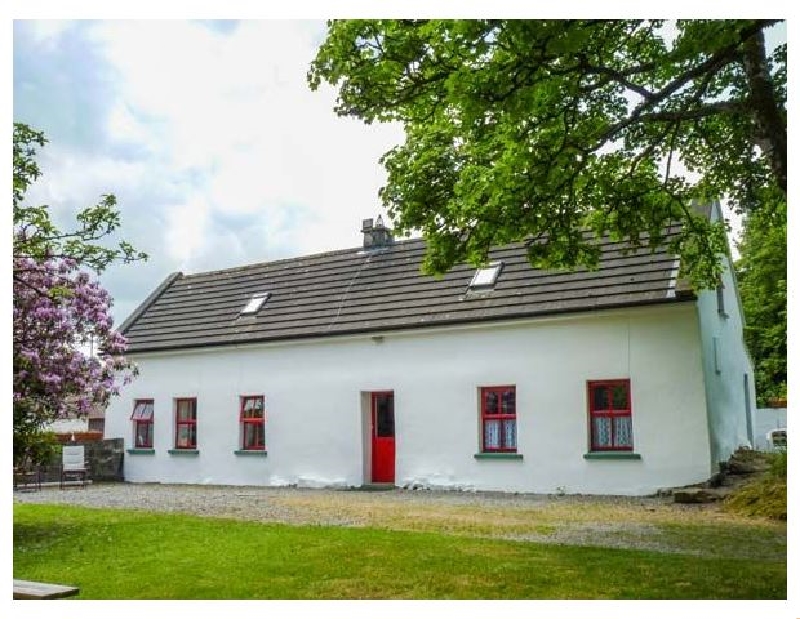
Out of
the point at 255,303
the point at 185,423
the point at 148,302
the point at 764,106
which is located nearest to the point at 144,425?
the point at 185,423

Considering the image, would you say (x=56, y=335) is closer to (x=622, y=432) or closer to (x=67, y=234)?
(x=67, y=234)

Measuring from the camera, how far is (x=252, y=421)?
16031 mm

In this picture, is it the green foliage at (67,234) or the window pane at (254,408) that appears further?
the window pane at (254,408)

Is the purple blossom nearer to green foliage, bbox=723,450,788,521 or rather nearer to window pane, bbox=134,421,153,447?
green foliage, bbox=723,450,788,521

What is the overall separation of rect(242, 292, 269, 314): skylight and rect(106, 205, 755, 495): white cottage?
3 centimetres

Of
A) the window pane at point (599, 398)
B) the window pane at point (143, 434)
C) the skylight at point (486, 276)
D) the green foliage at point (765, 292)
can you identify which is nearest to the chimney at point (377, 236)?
the skylight at point (486, 276)

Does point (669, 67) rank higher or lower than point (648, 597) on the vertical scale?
higher

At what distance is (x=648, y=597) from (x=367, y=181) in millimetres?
5447

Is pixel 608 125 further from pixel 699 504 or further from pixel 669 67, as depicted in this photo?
pixel 699 504

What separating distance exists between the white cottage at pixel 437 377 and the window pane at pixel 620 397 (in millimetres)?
20

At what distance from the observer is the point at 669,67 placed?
26.6ft

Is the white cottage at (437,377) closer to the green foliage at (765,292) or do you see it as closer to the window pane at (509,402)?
the window pane at (509,402)

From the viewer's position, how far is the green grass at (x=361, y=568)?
6.42 m
